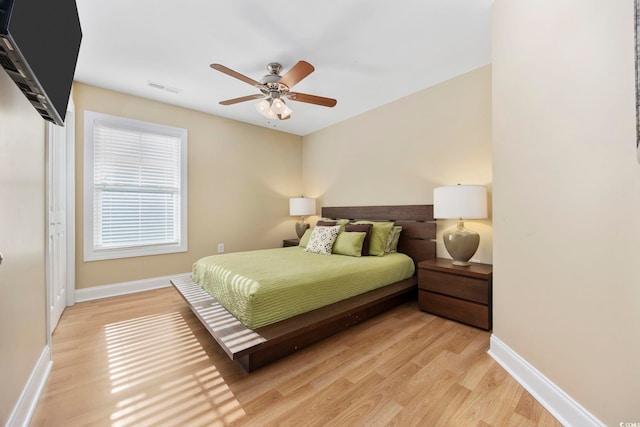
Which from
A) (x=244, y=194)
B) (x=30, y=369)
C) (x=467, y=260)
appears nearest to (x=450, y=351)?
(x=467, y=260)

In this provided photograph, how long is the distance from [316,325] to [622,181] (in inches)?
71.9

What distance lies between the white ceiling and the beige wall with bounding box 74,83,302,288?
31 centimetres

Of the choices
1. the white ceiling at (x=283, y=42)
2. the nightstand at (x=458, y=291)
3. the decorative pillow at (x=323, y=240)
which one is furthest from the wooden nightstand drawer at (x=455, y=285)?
the white ceiling at (x=283, y=42)

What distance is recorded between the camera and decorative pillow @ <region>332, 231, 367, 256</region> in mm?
2976

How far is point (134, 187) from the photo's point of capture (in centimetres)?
330

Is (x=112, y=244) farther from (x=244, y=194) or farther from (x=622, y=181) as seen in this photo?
(x=622, y=181)

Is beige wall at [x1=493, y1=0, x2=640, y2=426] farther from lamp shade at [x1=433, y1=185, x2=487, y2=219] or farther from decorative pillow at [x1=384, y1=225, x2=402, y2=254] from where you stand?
decorative pillow at [x1=384, y1=225, x2=402, y2=254]

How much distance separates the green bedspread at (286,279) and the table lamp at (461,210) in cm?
65

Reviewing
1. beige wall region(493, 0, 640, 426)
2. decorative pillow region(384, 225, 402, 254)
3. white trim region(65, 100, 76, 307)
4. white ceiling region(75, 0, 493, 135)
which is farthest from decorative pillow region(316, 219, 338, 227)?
white trim region(65, 100, 76, 307)

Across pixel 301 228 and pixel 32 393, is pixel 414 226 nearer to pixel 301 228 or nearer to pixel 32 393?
pixel 301 228

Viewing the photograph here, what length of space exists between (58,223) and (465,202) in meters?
3.91

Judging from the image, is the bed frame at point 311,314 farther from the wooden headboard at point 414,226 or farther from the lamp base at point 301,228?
the lamp base at point 301,228

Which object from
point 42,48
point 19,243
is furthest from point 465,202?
point 19,243

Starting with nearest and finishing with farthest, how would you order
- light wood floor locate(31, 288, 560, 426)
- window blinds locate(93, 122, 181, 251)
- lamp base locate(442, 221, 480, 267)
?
1. light wood floor locate(31, 288, 560, 426)
2. lamp base locate(442, 221, 480, 267)
3. window blinds locate(93, 122, 181, 251)
